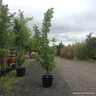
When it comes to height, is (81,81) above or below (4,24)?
below

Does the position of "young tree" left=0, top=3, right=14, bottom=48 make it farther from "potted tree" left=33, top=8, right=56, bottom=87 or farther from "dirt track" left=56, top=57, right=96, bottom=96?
"dirt track" left=56, top=57, right=96, bottom=96

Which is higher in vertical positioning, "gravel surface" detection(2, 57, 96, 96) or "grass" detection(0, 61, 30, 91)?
"grass" detection(0, 61, 30, 91)

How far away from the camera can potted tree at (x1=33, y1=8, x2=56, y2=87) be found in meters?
4.71

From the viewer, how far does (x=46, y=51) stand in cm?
482

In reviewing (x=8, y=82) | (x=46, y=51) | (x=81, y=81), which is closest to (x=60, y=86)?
(x=81, y=81)

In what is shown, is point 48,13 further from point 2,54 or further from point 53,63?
point 2,54

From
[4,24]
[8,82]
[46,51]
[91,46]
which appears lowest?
[8,82]

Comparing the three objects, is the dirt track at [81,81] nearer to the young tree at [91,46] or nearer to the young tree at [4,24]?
the young tree at [4,24]

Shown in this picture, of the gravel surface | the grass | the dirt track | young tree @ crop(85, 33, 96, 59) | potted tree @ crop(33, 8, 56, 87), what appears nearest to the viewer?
the gravel surface

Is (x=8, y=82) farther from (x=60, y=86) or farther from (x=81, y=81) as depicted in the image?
(x=81, y=81)

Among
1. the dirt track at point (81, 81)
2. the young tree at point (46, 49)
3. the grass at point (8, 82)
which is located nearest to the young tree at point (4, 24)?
the grass at point (8, 82)

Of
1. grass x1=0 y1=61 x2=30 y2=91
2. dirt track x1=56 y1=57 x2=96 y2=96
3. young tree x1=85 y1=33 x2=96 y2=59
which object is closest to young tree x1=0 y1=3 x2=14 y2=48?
grass x1=0 y1=61 x2=30 y2=91

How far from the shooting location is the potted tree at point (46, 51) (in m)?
4.71

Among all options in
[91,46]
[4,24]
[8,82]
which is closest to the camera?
[8,82]
